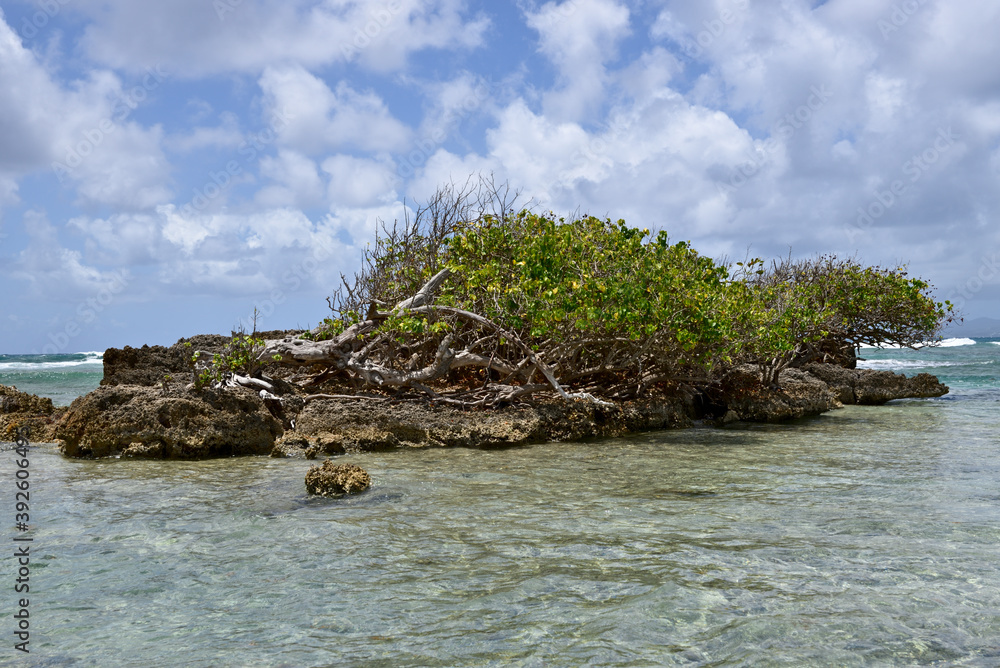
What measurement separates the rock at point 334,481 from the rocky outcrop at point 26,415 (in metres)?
6.61

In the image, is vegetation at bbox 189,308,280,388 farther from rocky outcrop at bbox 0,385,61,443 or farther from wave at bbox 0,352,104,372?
wave at bbox 0,352,104,372

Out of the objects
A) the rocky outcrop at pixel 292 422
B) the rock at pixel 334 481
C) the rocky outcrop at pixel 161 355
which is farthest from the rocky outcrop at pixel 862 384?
the rock at pixel 334 481

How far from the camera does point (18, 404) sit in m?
13.3

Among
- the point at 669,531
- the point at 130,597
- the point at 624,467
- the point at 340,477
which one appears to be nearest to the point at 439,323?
the point at 624,467

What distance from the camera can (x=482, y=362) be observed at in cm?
1214

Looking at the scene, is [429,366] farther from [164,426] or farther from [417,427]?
[164,426]

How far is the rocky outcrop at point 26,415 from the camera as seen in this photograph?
11727 mm

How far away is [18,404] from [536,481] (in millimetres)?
10348

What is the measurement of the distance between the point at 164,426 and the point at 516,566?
22.6 ft

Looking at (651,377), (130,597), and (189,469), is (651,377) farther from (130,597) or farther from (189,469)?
(130,597)

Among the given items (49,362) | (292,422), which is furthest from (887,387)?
(49,362)

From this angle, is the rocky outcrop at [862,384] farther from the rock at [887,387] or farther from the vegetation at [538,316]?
the vegetation at [538,316]

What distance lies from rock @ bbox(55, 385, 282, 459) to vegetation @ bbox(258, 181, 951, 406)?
1600 millimetres

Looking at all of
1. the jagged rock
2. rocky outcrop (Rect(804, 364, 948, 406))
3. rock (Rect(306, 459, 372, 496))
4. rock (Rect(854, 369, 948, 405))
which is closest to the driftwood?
the jagged rock
